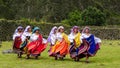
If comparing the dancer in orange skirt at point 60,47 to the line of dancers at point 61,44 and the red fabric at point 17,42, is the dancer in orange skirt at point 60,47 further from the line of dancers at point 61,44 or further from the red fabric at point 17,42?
the red fabric at point 17,42

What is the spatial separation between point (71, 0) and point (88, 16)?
468 inches

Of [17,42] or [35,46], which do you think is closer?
[35,46]

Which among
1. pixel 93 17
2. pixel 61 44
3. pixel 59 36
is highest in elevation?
pixel 59 36

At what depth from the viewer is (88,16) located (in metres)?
52.1

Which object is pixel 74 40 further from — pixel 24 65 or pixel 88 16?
pixel 88 16

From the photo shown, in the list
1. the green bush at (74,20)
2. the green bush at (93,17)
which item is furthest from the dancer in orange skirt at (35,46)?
the green bush at (93,17)

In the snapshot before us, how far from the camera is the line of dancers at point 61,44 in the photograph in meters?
18.0

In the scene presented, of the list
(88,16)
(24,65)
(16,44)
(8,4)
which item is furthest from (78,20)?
(24,65)

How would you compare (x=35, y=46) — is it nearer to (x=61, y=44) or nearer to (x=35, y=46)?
(x=35, y=46)

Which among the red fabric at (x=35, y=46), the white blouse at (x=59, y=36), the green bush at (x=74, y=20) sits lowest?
the green bush at (x=74, y=20)

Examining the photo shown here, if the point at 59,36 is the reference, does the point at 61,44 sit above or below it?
below

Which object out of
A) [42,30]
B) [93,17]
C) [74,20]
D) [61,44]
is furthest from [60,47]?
[74,20]

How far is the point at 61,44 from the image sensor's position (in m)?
18.9

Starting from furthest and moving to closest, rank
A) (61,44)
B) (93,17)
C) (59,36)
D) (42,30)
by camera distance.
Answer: (93,17), (42,30), (59,36), (61,44)
